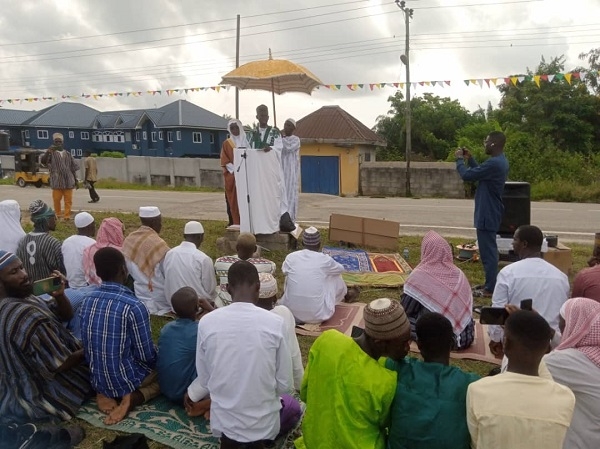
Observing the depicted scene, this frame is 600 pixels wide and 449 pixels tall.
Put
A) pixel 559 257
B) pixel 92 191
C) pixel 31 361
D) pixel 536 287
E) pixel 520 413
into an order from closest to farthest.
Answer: pixel 520 413
pixel 31 361
pixel 536 287
pixel 559 257
pixel 92 191

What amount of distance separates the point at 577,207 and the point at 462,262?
9352 millimetres

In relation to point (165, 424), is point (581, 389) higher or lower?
higher

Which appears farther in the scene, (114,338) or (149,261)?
(149,261)

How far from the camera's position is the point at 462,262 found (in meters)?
8.00

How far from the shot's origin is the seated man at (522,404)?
2180 millimetres

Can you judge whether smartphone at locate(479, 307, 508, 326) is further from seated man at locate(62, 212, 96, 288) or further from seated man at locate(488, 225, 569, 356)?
seated man at locate(62, 212, 96, 288)

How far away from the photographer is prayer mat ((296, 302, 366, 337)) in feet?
17.4

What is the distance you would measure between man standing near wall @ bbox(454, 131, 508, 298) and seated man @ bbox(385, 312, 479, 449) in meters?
4.01

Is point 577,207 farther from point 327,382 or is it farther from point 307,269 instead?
point 327,382

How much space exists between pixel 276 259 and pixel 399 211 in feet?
22.4

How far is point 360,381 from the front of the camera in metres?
2.50

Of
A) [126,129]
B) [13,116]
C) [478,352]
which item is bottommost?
[478,352]

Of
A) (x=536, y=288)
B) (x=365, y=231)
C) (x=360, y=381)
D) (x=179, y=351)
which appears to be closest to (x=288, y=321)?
(x=179, y=351)

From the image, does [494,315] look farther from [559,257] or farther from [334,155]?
[334,155]
